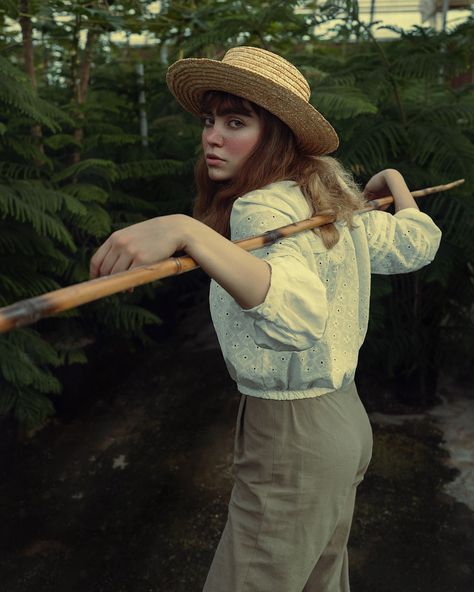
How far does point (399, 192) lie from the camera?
209cm

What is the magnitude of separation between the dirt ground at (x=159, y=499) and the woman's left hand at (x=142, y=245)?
6.93 feet

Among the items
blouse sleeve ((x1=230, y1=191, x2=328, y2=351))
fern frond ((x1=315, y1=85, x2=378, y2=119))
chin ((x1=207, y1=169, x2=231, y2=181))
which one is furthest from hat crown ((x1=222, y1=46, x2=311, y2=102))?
fern frond ((x1=315, y1=85, x2=378, y2=119))

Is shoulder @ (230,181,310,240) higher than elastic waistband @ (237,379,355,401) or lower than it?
higher

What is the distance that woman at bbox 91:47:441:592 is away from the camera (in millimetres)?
1596

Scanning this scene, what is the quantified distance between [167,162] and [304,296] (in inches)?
122

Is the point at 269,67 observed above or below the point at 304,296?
above

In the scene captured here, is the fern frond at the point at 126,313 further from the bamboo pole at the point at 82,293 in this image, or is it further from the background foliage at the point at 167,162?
the bamboo pole at the point at 82,293

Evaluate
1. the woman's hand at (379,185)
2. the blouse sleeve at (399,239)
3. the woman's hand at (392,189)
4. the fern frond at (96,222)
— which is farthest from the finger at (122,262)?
the fern frond at (96,222)

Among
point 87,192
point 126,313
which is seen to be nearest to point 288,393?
point 87,192

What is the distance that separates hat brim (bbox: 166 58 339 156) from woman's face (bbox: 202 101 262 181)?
0.06m

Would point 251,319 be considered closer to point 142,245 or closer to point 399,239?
point 142,245

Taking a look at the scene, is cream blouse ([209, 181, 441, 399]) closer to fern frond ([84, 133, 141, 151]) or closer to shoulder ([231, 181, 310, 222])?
shoulder ([231, 181, 310, 222])

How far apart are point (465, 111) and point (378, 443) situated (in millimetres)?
1995

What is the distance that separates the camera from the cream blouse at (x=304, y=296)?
126 centimetres
